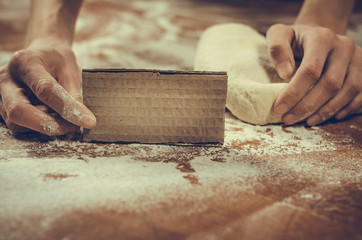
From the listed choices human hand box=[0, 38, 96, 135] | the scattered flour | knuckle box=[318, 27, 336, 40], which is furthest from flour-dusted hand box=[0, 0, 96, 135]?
knuckle box=[318, 27, 336, 40]

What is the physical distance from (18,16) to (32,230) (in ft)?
10.2

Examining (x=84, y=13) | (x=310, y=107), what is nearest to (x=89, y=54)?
(x=84, y=13)

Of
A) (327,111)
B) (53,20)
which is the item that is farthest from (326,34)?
(53,20)

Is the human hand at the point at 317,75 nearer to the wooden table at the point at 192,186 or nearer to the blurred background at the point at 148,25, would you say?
the wooden table at the point at 192,186

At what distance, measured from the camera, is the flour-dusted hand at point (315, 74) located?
3.72ft

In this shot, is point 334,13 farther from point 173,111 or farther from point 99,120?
point 99,120

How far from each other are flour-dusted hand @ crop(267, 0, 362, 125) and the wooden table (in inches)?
3.1

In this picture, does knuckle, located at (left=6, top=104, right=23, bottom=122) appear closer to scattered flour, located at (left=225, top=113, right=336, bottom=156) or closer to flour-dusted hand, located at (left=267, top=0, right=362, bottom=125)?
scattered flour, located at (left=225, top=113, right=336, bottom=156)

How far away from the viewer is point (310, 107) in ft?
3.84

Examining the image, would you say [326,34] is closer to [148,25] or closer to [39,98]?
[39,98]

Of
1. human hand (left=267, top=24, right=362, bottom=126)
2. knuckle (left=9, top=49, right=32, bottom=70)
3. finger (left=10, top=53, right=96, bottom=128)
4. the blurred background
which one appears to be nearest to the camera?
finger (left=10, top=53, right=96, bottom=128)

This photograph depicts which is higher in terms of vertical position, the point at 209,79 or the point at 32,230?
the point at 209,79

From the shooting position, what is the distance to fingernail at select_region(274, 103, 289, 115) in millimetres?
1146

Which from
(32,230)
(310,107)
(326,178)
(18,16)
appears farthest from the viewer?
(18,16)
